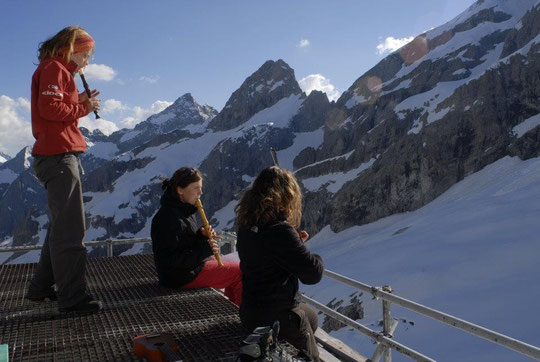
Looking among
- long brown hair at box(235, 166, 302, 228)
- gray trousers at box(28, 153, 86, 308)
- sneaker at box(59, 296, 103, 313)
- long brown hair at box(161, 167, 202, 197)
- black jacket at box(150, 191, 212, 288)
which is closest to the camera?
long brown hair at box(235, 166, 302, 228)

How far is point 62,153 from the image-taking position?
5.02 meters

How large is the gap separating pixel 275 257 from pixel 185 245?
7.04 feet

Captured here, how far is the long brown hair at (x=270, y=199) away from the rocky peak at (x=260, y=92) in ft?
562

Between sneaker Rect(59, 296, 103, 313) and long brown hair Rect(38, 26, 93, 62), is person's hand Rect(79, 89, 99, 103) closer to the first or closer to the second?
long brown hair Rect(38, 26, 93, 62)

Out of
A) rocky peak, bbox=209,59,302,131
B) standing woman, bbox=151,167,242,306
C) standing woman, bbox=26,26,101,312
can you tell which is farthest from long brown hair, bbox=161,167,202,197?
rocky peak, bbox=209,59,302,131

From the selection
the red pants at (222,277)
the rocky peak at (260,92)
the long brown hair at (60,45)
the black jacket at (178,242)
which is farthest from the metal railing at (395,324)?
the rocky peak at (260,92)

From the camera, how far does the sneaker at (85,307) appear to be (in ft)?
17.0

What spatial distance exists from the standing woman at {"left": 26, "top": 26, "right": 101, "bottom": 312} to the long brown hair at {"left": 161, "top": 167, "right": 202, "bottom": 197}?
1.15 m

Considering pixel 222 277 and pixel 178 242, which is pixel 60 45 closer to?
pixel 178 242

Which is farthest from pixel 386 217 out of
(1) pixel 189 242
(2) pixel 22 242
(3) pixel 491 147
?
(2) pixel 22 242

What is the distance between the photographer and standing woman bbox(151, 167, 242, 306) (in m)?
5.70

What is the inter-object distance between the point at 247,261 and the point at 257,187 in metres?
0.65

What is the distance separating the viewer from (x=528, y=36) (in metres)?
87.4

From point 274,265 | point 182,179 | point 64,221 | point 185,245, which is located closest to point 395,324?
point 274,265
